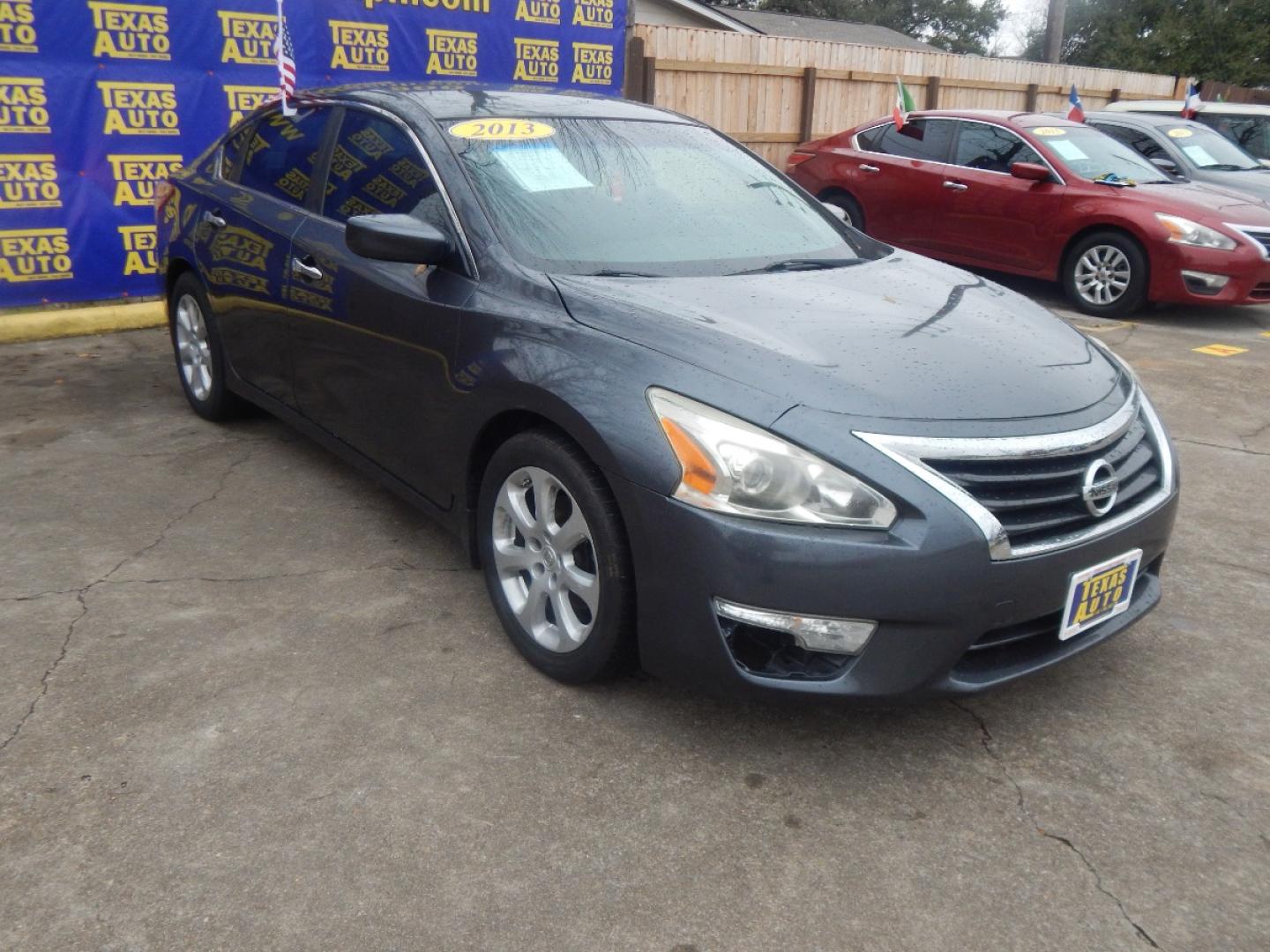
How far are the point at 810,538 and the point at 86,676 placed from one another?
2.01m

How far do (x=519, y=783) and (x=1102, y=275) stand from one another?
7.31 metres

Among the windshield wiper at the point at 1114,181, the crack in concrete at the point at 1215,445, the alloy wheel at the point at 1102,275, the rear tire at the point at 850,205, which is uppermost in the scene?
the windshield wiper at the point at 1114,181

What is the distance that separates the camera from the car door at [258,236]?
4090 millimetres

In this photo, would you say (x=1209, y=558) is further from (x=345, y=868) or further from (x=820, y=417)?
(x=345, y=868)

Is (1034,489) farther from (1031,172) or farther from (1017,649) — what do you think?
(1031,172)

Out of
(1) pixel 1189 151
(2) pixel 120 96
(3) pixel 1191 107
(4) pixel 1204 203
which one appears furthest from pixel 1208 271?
(2) pixel 120 96

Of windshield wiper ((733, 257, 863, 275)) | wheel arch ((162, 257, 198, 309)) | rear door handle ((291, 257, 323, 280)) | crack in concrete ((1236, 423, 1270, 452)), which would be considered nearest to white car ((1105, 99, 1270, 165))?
crack in concrete ((1236, 423, 1270, 452))

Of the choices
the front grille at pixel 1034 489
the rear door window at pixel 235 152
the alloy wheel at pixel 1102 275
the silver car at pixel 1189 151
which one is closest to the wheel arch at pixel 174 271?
the rear door window at pixel 235 152

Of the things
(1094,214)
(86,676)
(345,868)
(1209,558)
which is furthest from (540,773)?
(1094,214)

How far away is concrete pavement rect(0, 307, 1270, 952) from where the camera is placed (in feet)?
7.00

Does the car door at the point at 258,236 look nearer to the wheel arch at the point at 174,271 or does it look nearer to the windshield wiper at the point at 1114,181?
the wheel arch at the point at 174,271

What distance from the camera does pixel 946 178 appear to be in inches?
360

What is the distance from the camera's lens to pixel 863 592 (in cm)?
231

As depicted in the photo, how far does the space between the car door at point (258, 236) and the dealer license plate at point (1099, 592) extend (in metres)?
2.89
